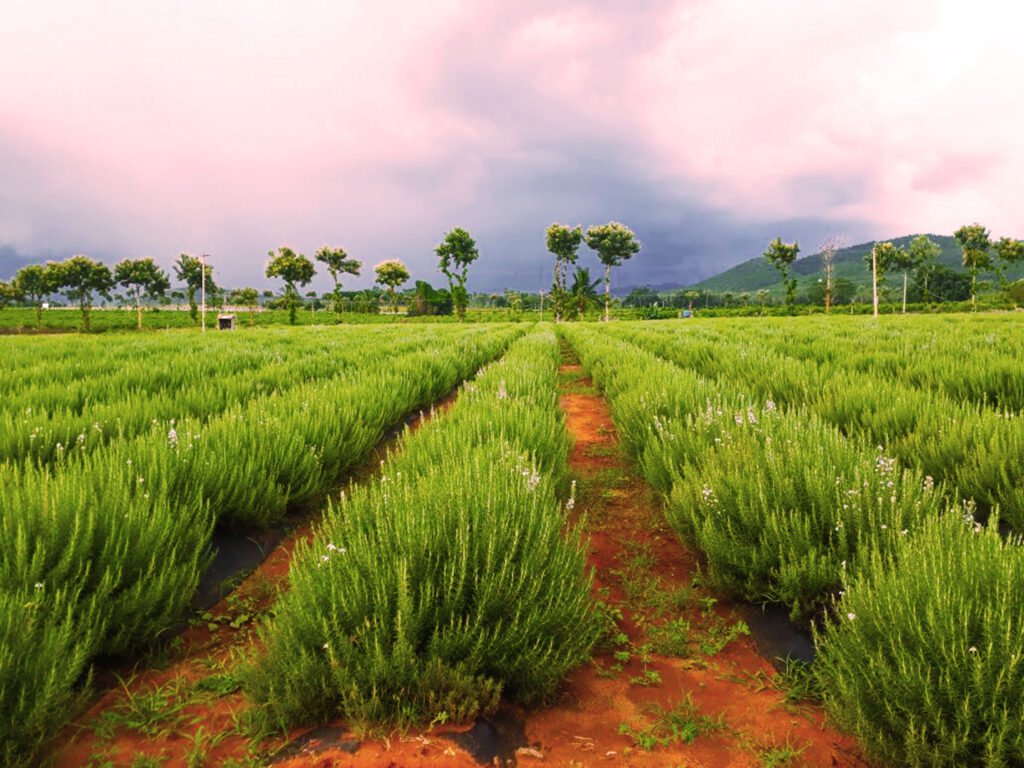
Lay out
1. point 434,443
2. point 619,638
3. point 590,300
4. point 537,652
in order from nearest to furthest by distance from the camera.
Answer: point 537,652
point 619,638
point 434,443
point 590,300

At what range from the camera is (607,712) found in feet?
5.66

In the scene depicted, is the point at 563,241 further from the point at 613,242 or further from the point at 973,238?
the point at 973,238

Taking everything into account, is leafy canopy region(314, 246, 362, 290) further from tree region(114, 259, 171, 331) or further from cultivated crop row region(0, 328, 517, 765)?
cultivated crop row region(0, 328, 517, 765)

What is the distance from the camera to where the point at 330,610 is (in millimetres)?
1651

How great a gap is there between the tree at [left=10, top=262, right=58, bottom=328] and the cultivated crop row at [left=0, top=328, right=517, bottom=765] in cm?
9149

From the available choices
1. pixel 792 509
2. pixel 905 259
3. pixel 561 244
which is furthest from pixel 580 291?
pixel 792 509

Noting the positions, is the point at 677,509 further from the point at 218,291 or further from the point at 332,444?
the point at 218,291

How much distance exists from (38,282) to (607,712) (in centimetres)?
10580

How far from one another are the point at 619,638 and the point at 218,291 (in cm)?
12897

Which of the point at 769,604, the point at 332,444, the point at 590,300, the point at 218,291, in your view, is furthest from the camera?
the point at 218,291

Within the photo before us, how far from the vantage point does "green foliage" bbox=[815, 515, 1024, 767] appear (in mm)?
1267

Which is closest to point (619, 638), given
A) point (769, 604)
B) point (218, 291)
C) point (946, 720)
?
point (769, 604)

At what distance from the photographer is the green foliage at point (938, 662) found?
127cm

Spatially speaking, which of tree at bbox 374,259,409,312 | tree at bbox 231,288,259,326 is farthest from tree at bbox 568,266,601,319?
tree at bbox 231,288,259,326
